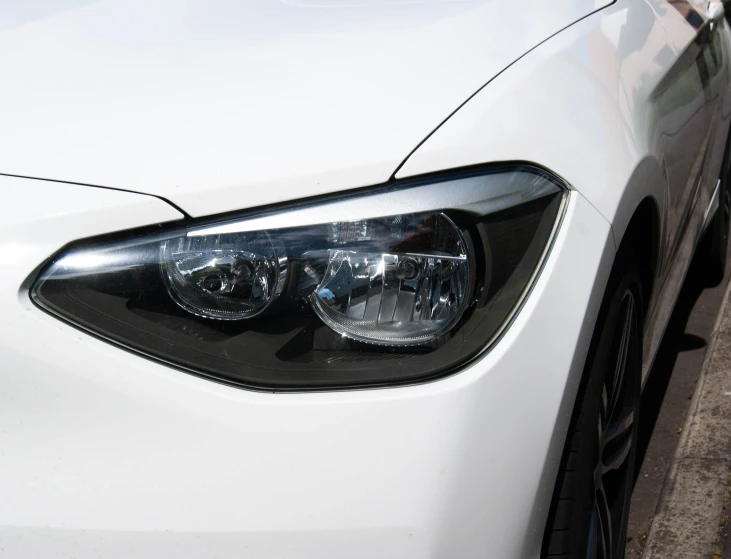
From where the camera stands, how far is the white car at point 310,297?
121 centimetres

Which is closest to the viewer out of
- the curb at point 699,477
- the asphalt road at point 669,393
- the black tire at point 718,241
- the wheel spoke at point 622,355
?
the wheel spoke at point 622,355

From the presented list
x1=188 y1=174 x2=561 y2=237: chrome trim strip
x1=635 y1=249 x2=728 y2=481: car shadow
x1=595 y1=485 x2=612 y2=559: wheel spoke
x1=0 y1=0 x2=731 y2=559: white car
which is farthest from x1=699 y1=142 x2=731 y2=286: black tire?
x1=188 y1=174 x2=561 y2=237: chrome trim strip

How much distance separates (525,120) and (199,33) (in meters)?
0.70

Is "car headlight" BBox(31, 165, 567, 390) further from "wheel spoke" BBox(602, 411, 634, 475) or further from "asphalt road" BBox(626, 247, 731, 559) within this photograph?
"asphalt road" BBox(626, 247, 731, 559)

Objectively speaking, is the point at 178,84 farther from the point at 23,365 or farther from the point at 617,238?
the point at 617,238

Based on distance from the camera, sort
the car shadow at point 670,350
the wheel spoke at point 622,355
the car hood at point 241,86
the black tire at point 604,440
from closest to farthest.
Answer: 1. the car hood at point 241,86
2. the black tire at point 604,440
3. the wheel spoke at point 622,355
4. the car shadow at point 670,350

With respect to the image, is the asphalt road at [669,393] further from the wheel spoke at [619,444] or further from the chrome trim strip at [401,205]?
the chrome trim strip at [401,205]

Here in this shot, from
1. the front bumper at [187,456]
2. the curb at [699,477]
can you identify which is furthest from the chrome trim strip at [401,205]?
the curb at [699,477]

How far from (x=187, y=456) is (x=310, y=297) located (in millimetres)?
292

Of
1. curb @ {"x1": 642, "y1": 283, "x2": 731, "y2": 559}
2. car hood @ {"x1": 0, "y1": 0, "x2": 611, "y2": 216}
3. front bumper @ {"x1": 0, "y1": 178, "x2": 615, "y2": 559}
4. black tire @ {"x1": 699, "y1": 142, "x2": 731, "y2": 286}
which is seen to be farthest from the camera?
black tire @ {"x1": 699, "y1": 142, "x2": 731, "y2": 286}

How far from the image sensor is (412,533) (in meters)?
1.22

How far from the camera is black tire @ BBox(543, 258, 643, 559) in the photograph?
Result: 1465 mm

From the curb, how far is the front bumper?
123cm

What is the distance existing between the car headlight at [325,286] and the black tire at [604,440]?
27cm
